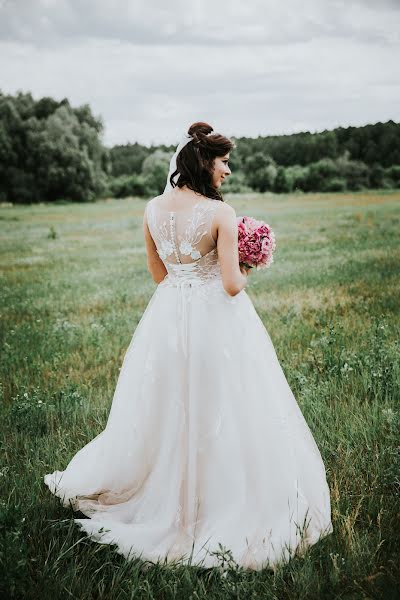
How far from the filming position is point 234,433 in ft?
11.2

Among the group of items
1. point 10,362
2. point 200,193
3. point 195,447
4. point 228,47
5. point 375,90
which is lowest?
point 10,362

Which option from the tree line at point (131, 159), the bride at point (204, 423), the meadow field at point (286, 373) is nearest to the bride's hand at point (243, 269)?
the bride at point (204, 423)

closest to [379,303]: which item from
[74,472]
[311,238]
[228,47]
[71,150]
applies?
[74,472]

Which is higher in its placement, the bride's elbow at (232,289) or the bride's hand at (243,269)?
the bride's hand at (243,269)

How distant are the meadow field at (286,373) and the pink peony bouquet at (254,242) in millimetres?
1626

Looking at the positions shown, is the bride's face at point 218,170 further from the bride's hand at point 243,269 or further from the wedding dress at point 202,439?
the bride's hand at point 243,269

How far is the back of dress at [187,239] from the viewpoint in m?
3.36

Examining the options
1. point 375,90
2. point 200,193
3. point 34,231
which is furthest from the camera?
point 34,231

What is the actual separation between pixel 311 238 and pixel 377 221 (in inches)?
94.2

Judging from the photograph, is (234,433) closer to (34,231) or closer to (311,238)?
(311,238)

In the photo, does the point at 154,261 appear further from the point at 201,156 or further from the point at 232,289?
the point at 201,156

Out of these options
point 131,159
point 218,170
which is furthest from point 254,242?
point 131,159

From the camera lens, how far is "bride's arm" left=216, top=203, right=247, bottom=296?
10.8 feet

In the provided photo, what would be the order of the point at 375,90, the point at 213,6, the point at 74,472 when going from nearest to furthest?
the point at 74,472, the point at 213,6, the point at 375,90
